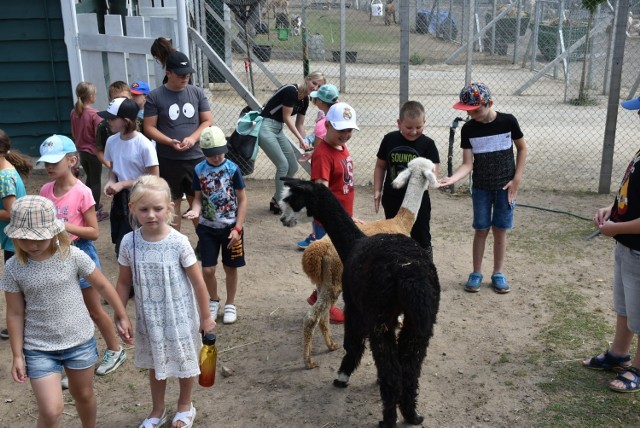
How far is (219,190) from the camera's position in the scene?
188 inches

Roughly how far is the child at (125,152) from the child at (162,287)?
66.5 inches

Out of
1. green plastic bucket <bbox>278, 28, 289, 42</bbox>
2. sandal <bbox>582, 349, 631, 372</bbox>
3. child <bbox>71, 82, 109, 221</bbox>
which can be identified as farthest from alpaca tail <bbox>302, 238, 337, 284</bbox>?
green plastic bucket <bbox>278, 28, 289, 42</bbox>

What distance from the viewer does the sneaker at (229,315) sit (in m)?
5.07

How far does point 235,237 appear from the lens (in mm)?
4656

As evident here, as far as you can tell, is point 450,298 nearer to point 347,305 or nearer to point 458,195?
point 347,305

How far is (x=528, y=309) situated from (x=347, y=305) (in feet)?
6.55

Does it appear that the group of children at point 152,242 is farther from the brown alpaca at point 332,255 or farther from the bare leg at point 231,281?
the brown alpaca at point 332,255

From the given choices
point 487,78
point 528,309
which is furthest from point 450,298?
point 487,78

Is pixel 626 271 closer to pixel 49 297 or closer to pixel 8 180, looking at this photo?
pixel 49 297

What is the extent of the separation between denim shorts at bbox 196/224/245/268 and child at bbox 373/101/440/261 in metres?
1.26

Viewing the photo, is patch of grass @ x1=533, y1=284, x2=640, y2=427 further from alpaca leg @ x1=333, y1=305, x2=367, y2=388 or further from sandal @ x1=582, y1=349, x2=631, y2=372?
alpaca leg @ x1=333, y1=305, x2=367, y2=388

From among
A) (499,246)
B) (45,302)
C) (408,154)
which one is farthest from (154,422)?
(499,246)

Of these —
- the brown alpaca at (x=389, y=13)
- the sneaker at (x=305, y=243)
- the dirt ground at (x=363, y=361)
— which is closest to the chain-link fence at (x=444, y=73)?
the brown alpaca at (x=389, y=13)

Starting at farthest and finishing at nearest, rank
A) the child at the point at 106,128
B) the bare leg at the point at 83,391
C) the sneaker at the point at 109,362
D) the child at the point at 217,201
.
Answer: the child at the point at 106,128
the child at the point at 217,201
the sneaker at the point at 109,362
the bare leg at the point at 83,391
